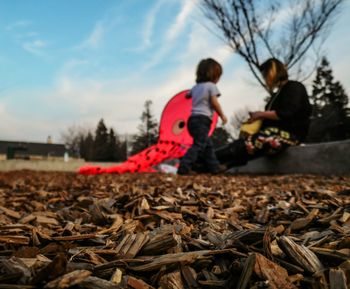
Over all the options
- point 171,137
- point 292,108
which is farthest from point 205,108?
point 171,137

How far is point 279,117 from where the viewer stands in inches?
161

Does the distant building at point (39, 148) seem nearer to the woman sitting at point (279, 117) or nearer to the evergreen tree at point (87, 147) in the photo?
the evergreen tree at point (87, 147)

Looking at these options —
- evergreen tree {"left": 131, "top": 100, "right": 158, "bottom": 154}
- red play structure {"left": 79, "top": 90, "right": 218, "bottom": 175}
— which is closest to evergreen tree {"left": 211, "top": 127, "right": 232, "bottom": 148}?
evergreen tree {"left": 131, "top": 100, "right": 158, "bottom": 154}

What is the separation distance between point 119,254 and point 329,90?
99.5 feet

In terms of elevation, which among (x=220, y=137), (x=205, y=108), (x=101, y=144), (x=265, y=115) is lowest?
(x=265, y=115)

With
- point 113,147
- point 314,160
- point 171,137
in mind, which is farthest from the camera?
point 113,147

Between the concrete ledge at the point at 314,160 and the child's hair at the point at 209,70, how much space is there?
4.05ft

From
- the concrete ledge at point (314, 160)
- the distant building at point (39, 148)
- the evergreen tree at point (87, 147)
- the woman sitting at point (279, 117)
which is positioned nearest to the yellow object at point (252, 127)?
the woman sitting at point (279, 117)

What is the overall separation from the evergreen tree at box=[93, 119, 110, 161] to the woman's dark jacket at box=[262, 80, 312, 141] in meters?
38.1

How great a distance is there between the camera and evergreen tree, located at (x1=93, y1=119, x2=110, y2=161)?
1670 inches

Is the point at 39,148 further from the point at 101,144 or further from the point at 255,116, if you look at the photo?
the point at 255,116

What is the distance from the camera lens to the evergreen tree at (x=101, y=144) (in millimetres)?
42406

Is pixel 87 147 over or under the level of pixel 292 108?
over

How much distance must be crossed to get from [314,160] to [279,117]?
60 centimetres
